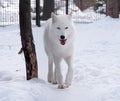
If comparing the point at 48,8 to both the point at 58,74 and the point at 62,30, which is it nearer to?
the point at 58,74

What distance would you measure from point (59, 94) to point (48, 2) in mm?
10480

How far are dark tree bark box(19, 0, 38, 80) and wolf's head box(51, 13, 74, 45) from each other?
Result: 15.6 inches

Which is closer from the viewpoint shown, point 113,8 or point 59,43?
point 59,43

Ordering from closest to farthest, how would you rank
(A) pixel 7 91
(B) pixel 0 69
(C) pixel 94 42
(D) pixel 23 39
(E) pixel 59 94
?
(A) pixel 7 91 < (E) pixel 59 94 < (D) pixel 23 39 < (B) pixel 0 69 < (C) pixel 94 42

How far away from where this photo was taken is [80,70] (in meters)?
7.27

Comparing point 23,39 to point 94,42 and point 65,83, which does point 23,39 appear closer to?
point 65,83

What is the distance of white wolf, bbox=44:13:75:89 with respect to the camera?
227 inches

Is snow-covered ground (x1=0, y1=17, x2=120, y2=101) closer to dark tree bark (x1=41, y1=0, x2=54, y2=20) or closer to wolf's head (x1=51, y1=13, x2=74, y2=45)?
wolf's head (x1=51, y1=13, x2=74, y2=45)

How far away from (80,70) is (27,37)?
1645 millimetres

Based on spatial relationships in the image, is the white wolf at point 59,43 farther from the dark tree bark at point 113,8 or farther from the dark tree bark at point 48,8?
the dark tree bark at point 48,8

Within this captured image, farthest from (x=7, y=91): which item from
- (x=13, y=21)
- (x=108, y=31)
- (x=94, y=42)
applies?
(x=13, y=21)

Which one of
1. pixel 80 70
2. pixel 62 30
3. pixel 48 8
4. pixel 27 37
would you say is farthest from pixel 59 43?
pixel 48 8

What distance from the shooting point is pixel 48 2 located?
15805 millimetres

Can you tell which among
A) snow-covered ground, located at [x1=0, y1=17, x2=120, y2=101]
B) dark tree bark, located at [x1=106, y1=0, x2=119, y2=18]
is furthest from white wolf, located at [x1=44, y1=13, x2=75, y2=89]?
dark tree bark, located at [x1=106, y1=0, x2=119, y2=18]
